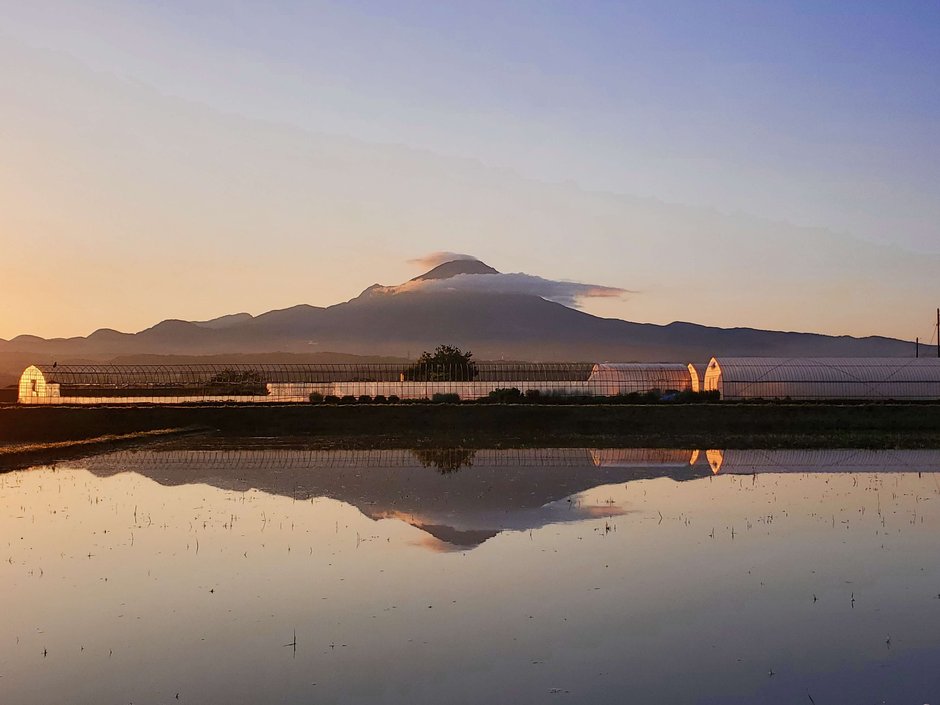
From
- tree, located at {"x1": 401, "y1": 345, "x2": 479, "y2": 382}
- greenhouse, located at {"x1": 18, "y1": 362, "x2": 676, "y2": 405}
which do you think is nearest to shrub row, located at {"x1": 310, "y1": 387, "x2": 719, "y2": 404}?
greenhouse, located at {"x1": 18, "y1": 362, "x2": 676, "y2": 405}

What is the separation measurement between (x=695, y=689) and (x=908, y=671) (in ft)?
8.68

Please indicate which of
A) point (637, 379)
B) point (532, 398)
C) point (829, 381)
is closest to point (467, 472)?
point (532, 398)

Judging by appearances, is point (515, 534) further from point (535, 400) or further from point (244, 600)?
point (535, 400)

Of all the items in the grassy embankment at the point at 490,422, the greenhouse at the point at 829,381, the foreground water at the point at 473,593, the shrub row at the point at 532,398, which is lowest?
the foreground water at the point at 473,593

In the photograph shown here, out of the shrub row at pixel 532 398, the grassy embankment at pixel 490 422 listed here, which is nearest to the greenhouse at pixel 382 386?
the shrub row at pixel 532 398

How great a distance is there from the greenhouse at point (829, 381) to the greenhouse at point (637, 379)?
4.90 m

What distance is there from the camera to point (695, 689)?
35.3 feet

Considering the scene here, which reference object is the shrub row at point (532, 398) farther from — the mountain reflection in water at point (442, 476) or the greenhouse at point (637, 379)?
the mountain reflection in water at point (442, 476)

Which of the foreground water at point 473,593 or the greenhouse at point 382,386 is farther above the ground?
the greenhouse at point 382,386

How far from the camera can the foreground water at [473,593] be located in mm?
11094

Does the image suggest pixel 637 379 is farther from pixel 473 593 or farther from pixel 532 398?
pixel 473 593

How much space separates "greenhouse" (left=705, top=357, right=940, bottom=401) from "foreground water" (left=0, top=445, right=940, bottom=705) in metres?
37.0

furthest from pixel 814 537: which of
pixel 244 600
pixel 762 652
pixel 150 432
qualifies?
pixel 150 432

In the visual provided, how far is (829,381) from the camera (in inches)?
2557
